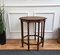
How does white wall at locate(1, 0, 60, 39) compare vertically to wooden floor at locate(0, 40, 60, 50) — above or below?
above

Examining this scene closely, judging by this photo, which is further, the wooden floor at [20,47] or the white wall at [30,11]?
the white wall at [30,11]

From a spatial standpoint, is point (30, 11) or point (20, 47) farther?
point (30, 11)

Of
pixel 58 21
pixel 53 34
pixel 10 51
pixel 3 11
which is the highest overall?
pixel 3 11

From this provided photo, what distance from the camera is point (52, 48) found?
2.82 metres

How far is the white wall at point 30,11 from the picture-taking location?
3180 mm

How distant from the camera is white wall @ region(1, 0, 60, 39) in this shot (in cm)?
318

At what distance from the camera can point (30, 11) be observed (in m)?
3.23

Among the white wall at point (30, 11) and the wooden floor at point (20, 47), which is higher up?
the white wall at point (30, 11)

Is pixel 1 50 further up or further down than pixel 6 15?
further down

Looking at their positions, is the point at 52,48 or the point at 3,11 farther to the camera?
the point at 3,11

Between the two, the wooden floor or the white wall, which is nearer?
the wooden floor
